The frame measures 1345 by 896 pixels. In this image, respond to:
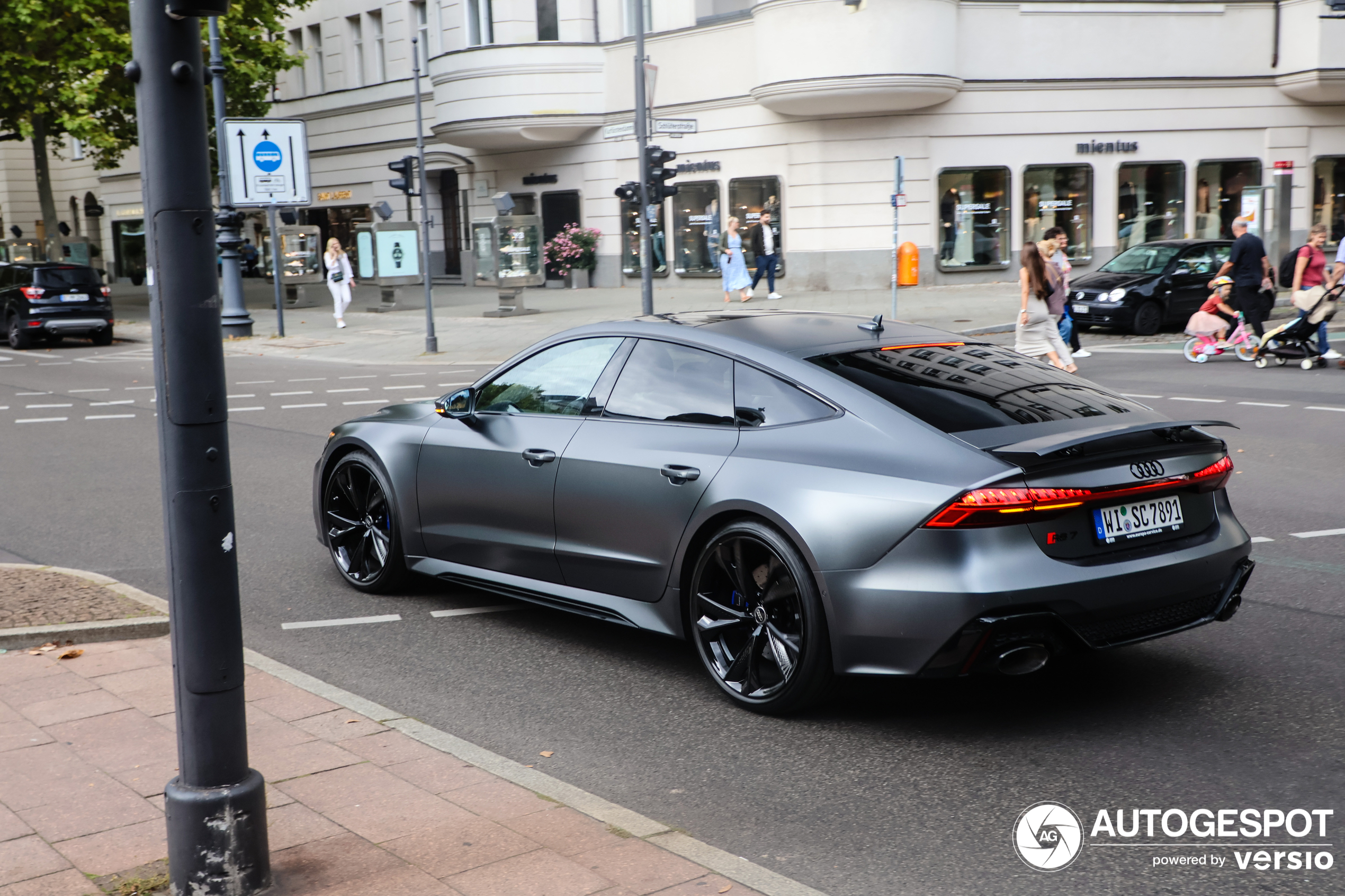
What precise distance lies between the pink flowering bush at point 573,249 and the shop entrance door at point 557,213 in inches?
10.4

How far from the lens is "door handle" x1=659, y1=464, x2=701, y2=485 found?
16.3ft

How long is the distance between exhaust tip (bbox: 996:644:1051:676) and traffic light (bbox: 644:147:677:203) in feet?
57.4

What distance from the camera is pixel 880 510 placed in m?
4.40

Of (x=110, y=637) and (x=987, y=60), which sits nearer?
(x=110, y=637)

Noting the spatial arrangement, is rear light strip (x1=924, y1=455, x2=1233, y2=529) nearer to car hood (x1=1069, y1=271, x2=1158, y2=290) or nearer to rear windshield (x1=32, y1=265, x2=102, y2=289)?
car hood (x1=1069, y1=271, x2=1158, y2=290)

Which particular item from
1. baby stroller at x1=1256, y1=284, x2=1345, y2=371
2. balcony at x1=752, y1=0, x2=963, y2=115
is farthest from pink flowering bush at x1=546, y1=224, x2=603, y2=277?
baby stroller at x1=1256, y1=284, x2=1345, y2=371

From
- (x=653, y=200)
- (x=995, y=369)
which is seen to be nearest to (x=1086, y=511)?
→ (x=995, y=369)

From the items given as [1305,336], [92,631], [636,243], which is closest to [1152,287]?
[1305,336]

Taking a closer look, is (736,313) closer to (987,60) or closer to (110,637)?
(110,637)

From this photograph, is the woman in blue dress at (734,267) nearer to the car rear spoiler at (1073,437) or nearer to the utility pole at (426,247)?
the utility pole at (426,247)

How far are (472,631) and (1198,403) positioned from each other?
9.76 meters

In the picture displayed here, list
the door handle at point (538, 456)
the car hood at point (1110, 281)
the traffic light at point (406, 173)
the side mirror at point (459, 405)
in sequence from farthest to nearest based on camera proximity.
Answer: the traffic light at point (406, 173) → the car hood at point (1110, 281) → the side mirror at point (459, 405) → the door handle at point (538, 456)

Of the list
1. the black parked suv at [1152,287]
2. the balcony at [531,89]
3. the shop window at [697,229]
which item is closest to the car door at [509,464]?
the black parked suv at [1152,287]

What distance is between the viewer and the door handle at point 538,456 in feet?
18.3
